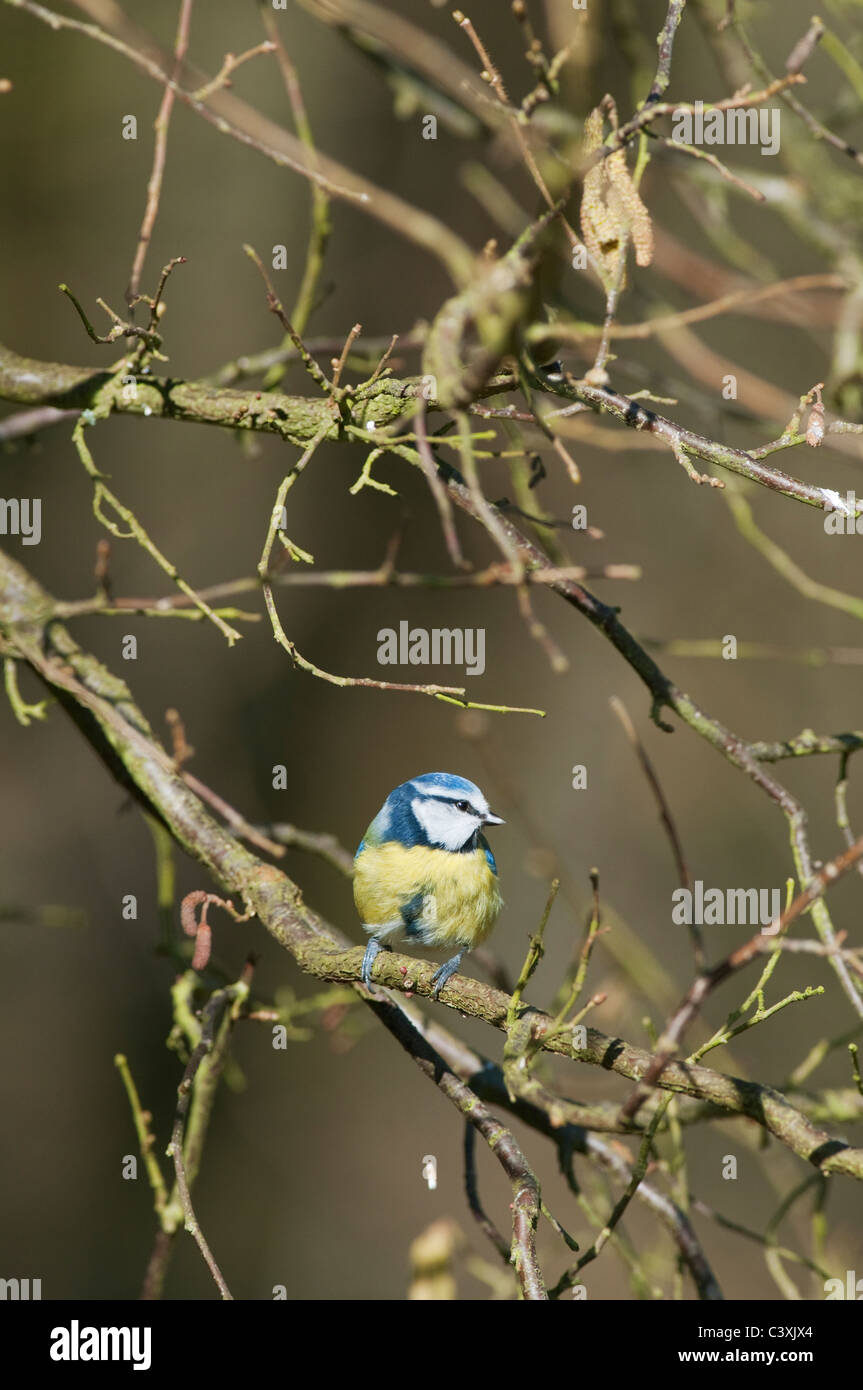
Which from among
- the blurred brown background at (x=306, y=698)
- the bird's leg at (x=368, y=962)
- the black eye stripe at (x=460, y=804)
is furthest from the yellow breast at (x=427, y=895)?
the blurred brown background at (x=306, y=698)

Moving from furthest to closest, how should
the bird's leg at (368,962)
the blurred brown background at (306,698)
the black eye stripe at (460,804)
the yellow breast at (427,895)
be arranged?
the blurred brown background at (306,698) → the black eye stripe at (460,804) → the yellow breast at (427,895) → the bird's leg at (368,962)

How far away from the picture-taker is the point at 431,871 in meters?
2.41

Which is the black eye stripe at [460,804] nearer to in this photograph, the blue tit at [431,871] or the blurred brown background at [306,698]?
the blue tit at [431,871]

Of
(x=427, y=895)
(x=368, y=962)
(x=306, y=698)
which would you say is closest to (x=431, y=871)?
(x=427, y=895)

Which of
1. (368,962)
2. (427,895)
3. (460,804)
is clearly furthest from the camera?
(460,804)

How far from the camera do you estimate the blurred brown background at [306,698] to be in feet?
15.0

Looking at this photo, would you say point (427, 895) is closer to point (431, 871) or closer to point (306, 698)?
point (431, 871)

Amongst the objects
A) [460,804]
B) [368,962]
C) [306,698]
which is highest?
[306,698]

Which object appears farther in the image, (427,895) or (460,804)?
(460,804)

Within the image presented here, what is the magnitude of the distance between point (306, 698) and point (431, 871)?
2.46m

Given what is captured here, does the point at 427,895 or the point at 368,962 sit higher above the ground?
the point at 427,895

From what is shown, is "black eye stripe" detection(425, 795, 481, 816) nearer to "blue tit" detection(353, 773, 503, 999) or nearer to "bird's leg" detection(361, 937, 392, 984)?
"blue tit" detection(353, 773, 503, 999)

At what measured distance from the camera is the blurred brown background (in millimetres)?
4582

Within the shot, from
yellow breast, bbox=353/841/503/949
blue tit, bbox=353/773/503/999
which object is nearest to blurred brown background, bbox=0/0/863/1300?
blue tit, bbox=353/773/503/999
